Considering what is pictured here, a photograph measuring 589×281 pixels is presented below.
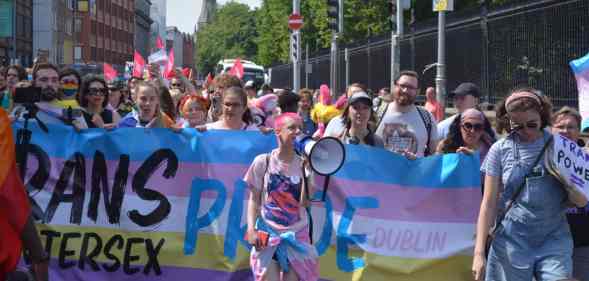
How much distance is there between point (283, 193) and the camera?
5.39 m

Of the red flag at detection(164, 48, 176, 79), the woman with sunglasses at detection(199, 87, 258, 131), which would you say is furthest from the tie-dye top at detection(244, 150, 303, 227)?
the red flag at detection(164, 48, 176, 79)

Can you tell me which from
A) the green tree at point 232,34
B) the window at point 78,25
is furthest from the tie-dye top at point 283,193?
the green tree at point 232,34

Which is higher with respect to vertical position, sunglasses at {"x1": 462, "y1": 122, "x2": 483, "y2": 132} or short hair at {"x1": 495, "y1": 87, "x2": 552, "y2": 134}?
short hair at {"x1": 495, "y1": 87, "x2": 552, "y2": 134}

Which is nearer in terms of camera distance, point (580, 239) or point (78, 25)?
point (580, 239)

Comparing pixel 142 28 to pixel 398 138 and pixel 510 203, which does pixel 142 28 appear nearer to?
pixel 398 138

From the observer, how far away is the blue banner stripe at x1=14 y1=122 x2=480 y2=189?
6.32 m

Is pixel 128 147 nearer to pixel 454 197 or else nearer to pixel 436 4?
pixel 454 197

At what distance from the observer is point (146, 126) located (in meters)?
7.07

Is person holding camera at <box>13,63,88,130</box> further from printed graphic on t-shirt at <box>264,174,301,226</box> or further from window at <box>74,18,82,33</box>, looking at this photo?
window at <box>74,18,82,33</box>

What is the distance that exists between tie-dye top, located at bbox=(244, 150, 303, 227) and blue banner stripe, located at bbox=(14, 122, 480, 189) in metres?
1.09

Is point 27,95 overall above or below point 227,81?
below

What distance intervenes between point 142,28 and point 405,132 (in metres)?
146

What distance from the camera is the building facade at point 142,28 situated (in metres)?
141

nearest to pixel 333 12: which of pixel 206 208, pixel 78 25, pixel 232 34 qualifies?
pixel 206 208
